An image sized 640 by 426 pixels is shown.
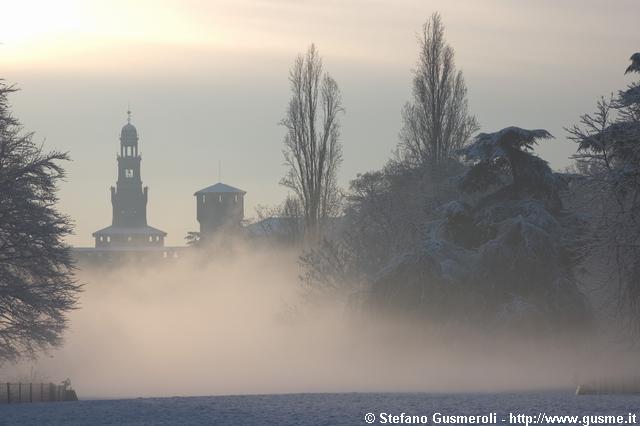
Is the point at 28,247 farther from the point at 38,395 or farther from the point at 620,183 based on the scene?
the point at 620,183

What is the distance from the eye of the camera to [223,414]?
26.8 m

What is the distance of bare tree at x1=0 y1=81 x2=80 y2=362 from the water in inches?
305

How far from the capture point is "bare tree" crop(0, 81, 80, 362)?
127 ft

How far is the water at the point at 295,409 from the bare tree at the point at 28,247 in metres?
7.75

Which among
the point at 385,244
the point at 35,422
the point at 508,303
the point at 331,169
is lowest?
the point at 35,422

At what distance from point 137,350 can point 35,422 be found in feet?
187

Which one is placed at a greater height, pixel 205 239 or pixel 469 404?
pixel 205 239

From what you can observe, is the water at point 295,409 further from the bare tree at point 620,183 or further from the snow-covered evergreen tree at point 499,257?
the snow-covered evergreen tree at point 499,257


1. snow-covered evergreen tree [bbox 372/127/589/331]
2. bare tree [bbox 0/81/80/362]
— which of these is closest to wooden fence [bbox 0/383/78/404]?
bare tree [bbox 0/81/80/362]

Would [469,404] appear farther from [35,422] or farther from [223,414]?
[35,422]

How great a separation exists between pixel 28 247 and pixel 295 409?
47.2 ft

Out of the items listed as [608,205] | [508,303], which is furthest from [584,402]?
[508,303]

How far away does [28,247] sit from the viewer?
3953 centimetres

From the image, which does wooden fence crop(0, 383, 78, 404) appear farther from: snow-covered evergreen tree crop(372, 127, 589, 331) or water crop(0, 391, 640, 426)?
snow-covered evergreen tree crop(372, 127, 589, 331)
